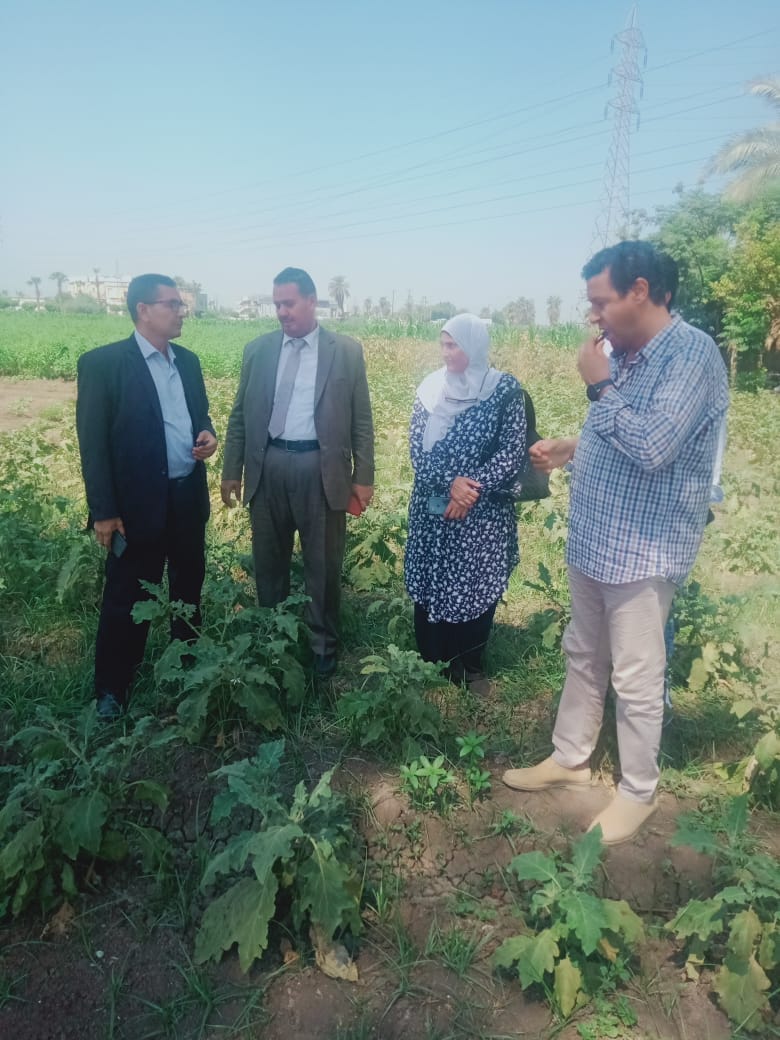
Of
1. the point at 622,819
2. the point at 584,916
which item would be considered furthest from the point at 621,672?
the point at 584,916

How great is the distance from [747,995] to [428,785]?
3.56 feet

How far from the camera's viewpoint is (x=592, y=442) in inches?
87.6

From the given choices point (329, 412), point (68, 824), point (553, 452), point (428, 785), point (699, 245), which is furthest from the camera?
point (699, 245)

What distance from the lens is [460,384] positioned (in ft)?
9.56

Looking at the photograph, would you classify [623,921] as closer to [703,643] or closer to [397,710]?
[397,710]

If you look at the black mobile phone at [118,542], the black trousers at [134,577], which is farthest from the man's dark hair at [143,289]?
the black mobile phone at [118,542]

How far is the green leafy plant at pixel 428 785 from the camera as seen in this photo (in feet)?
8.12

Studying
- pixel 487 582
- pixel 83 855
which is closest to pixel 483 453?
pixel 487 582

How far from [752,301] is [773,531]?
14882mm

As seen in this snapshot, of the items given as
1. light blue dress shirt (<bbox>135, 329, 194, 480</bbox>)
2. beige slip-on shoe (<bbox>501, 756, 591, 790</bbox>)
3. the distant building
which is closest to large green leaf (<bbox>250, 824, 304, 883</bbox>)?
beige slip-on shoe (<bbox>501, 756, 591, 790</bbox>)

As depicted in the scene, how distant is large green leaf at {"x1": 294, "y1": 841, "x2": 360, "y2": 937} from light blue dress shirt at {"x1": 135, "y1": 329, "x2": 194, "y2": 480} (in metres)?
1.74

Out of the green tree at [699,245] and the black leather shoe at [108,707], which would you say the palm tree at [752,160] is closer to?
the green tree at [699,245]

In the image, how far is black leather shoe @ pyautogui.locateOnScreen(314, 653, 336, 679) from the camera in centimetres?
338

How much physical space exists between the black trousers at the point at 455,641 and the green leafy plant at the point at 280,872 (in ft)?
3.54
